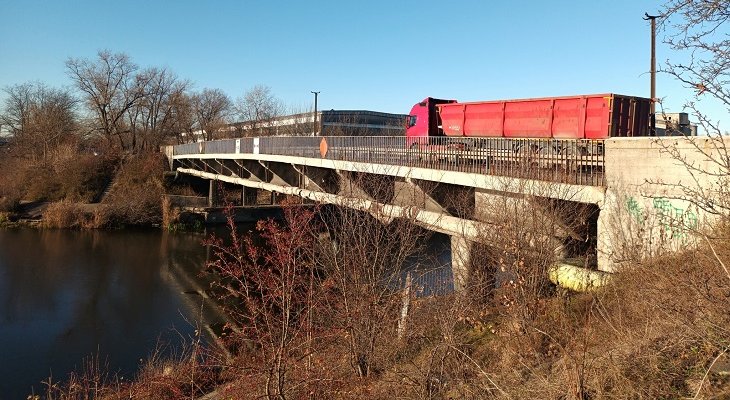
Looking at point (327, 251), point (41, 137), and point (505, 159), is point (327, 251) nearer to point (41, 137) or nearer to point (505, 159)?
point (505, 159)

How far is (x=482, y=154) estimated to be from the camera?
39.5 ft

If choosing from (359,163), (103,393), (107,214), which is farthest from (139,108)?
(103,393)

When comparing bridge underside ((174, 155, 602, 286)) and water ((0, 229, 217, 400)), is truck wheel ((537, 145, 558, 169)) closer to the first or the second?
bridge underside ((174, 155, 602, 286))

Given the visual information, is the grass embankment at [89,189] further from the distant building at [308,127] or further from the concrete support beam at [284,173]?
the distant building at [308,127]

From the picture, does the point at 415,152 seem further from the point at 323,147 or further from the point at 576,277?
the point at 576,277

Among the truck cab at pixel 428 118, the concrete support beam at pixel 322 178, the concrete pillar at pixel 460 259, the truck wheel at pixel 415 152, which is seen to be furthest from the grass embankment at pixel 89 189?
the concrete pillar at pixel 460 259

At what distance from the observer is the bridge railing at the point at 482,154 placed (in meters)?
9.61

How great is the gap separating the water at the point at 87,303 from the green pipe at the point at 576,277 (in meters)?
8.99

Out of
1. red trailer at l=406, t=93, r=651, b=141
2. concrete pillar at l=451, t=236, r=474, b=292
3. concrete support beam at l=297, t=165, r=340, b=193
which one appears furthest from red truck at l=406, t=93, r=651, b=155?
concrete support beam at l=297, t=165, r=340, b=193

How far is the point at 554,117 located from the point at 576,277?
20.8ft

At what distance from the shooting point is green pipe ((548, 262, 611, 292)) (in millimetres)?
8938

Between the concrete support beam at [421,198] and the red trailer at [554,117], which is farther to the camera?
the concrete support beam at [421,198]

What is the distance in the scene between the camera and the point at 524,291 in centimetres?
780

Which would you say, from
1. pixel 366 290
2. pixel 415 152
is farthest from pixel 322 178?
pixel 366 290
